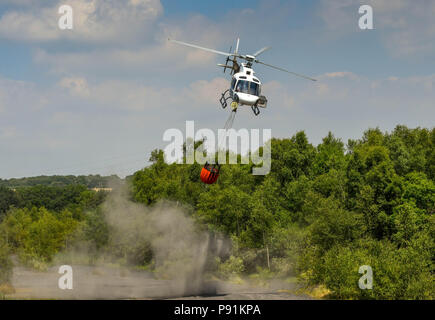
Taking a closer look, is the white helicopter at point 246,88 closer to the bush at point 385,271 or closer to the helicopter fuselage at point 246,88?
the helicopter fuselage at point 246,88

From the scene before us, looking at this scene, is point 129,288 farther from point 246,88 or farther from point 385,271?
point 246,88

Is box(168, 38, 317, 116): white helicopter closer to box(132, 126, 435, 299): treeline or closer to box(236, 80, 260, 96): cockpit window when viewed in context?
box(236, 80, 260, 96): cockpit window

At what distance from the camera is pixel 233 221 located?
A: 89125mm

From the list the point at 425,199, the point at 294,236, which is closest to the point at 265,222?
the point at 294,236

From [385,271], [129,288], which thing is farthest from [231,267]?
[385,271]

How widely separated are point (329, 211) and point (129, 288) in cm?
3674

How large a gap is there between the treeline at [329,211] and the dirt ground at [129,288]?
4523mm

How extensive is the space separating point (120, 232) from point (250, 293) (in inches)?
1359

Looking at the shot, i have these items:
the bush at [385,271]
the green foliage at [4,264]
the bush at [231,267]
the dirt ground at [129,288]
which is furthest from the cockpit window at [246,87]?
the green foliage at [4,264]

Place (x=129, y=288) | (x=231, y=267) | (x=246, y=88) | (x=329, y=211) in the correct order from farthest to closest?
(x=231, y=267), (x=129, y=288), (x=329, y=211), (x=246, y=88)

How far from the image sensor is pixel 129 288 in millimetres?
81688

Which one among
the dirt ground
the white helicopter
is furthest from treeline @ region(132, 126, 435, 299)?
the white helicopter

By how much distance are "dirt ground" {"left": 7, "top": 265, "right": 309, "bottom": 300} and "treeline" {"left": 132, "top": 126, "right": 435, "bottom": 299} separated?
4523 mm

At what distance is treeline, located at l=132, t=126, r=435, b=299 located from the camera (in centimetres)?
5897
